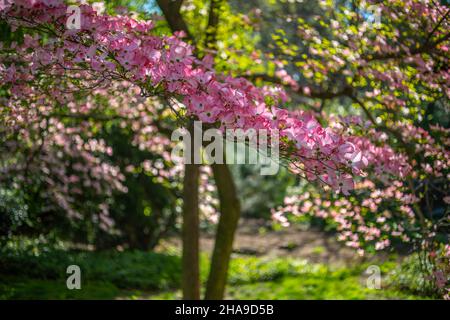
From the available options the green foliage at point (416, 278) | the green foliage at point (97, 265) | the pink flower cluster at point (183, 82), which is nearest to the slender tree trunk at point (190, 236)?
the green foliage at point (97, 265)

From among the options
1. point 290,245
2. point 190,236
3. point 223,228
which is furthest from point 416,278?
point 290,245

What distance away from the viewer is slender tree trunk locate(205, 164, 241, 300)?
5891mm

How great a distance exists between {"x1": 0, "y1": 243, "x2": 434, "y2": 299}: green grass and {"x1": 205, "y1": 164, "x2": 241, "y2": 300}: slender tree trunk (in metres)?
1.09

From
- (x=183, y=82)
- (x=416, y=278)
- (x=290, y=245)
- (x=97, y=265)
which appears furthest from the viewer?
(x=290, y=245)

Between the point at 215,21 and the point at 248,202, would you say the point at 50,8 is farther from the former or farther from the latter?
the point at 248,202

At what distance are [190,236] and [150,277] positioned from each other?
271 centimetres

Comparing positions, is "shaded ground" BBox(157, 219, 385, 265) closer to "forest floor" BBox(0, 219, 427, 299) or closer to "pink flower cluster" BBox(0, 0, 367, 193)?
"forest floor" BBox(0, 219, 427, 299)

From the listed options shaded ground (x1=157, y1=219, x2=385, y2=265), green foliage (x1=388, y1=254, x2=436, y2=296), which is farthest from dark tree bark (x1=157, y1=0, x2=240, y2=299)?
shaded ground (x1=157, y1=219, x2=385, y2=265)

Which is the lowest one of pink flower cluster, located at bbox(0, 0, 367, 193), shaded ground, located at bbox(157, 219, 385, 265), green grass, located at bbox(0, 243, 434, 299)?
green grass, located at bbox(0, 243, 434, 299)

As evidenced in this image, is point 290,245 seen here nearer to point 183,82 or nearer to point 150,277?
point 150,277

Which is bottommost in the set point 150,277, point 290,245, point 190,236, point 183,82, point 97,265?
point 150,277

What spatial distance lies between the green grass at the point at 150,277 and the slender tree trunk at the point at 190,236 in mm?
947

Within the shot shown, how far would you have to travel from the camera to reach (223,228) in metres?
5.98

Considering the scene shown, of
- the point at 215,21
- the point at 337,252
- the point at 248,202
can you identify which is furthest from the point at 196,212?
the point at 248,202
